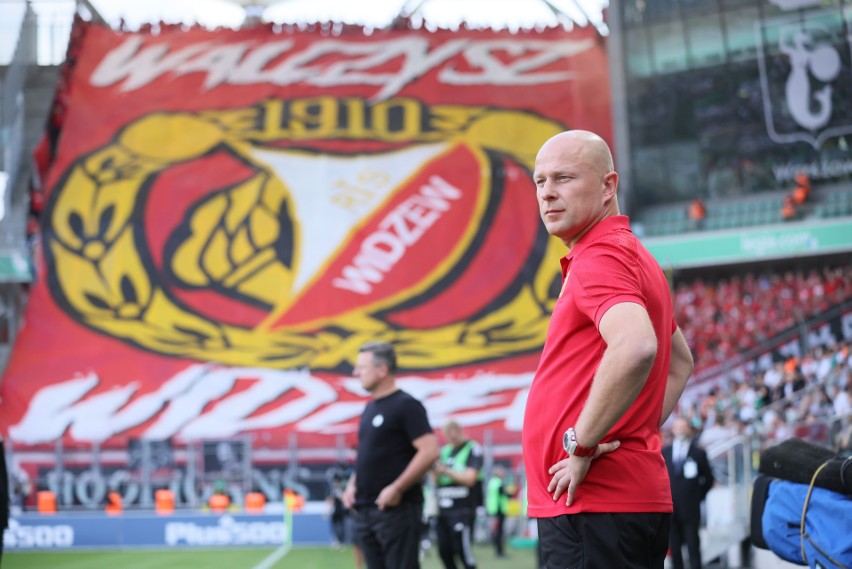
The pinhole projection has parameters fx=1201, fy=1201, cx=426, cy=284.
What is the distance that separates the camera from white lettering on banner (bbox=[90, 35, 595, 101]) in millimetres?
30562

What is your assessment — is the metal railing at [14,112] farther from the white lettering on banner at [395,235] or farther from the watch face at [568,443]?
the watch face at [568,443]

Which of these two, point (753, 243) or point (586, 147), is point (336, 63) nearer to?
point (753, 243)

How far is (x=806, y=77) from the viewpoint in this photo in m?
25.8

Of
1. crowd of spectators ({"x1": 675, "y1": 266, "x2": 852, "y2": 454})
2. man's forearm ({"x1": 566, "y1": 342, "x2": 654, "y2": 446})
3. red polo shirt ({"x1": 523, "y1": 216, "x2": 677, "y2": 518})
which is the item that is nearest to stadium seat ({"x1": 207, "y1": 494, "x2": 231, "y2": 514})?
crowd of spectators ({"x1": 675, "y1": 266, "x2": 852, "y2": 454})

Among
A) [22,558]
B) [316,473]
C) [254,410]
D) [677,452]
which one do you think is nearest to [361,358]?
[677,452]

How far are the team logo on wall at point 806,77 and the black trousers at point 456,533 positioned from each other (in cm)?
1707

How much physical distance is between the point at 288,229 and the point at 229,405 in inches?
204

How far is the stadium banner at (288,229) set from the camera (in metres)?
26.3

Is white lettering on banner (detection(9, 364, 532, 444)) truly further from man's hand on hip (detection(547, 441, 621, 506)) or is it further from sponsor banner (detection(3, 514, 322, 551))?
man's hand on hip (detection(547, 441, 621, 506))

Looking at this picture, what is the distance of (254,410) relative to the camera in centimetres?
2586

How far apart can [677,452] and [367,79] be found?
797 inches

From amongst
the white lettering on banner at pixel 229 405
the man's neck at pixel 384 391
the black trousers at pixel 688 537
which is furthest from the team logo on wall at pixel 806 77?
the man's neck at pixel 384 391

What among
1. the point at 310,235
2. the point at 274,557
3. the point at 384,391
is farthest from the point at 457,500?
the point at 310,235

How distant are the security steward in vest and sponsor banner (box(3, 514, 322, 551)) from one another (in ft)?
26.8
